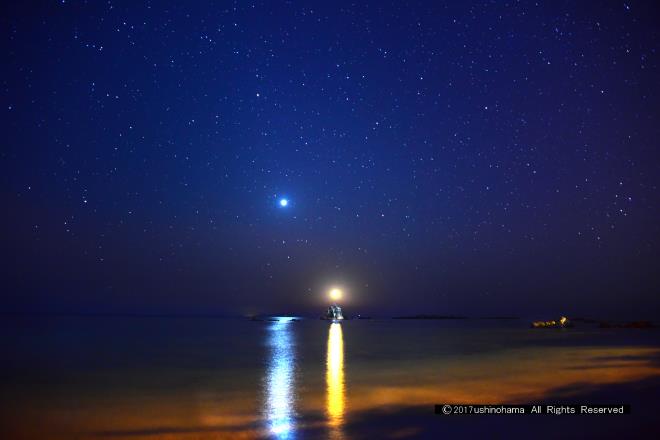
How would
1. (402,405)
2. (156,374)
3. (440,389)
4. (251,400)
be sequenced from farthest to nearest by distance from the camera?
(156,374)
(440,389)
(251,400)
(402,405)

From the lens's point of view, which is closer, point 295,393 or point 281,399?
point 281,399

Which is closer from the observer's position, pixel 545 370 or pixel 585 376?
pixel 585 376

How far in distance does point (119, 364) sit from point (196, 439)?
66.0ft

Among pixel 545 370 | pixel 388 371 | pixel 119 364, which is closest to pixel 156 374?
pixel 119 364

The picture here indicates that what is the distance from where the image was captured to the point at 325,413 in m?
14.5

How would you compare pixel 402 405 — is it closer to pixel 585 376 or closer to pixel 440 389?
pixel 440 389

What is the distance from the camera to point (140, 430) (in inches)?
494

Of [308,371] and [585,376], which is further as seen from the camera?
[308,371]

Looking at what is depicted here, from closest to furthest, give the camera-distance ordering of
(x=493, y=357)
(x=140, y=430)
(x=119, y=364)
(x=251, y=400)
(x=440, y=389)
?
(x=140, y=430)
(x=251, y=400)
(x=440, y=389)
(x=119, y=364)
(x=493, y=357)

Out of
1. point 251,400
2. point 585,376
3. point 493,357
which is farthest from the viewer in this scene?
point 493,357

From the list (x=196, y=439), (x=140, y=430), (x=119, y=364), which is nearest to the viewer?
(x=196, y=439)

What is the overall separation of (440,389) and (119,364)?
1940 cm

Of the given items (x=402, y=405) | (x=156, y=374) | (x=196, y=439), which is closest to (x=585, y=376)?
(x=402, y=405)

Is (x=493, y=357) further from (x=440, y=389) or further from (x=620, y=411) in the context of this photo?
(x=620, y=411)
